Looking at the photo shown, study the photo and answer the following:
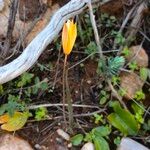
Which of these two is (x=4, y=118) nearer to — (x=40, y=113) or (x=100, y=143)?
(x=40, y=113)

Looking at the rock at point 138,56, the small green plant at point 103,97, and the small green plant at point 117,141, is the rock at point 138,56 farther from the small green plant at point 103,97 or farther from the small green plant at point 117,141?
the small green plant at point 117,141

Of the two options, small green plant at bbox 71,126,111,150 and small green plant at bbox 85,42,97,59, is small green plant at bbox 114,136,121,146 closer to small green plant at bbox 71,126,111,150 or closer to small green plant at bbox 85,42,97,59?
small green plant at bbox 71,126,111,150

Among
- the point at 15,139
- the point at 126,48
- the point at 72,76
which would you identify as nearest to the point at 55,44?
the point at 72,76

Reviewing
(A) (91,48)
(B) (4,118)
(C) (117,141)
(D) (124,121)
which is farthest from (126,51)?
(B) (4,118)

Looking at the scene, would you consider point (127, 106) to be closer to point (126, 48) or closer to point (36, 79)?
point (126, 48)

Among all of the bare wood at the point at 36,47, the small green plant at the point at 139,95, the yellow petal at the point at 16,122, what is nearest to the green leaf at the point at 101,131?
the small green plant at the point at 139,95
